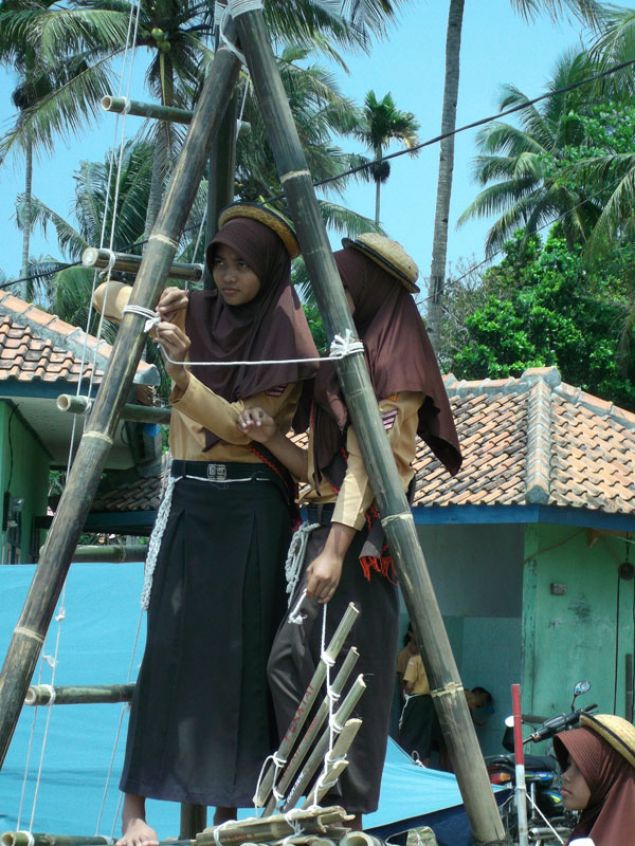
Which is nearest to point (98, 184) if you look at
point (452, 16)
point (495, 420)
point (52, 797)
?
point (452, 16)

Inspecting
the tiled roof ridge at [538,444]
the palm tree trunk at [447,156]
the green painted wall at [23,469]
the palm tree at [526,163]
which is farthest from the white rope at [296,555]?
the palm tree at [526,163]

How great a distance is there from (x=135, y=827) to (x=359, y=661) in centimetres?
70

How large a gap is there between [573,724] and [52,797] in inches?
185

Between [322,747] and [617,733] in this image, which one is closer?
[322,747]

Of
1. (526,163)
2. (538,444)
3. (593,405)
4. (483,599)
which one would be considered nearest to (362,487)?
(538,444)

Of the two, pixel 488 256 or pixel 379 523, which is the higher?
pixel 488 256

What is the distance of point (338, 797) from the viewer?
3.44 m

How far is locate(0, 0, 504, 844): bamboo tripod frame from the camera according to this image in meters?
3.31

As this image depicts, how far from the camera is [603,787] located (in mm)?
3871

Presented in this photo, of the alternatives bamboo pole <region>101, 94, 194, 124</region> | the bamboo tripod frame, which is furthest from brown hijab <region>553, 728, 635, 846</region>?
bamboo pole <region>101, 94, 194, 124</region>

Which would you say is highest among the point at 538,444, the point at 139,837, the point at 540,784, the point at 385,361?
the point at 538,444

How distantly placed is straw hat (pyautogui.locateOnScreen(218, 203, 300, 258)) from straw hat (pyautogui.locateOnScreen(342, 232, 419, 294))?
7.0 inches

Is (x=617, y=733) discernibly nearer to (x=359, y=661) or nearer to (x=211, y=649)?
(x=359, y=661)

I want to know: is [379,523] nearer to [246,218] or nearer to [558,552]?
[246,218]
